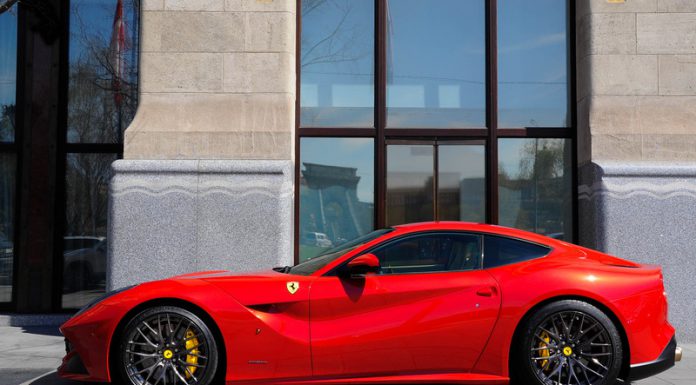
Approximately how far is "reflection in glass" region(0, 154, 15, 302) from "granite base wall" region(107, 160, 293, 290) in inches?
81.5

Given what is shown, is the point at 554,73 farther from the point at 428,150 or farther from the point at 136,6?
the point at 136,6

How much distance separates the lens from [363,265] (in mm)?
4617

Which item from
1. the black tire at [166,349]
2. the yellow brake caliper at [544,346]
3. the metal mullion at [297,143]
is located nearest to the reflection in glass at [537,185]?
the metal mullion at [297,143]

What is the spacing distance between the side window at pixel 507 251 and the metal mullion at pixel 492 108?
3.51 m

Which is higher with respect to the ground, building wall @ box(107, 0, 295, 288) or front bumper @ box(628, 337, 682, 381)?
building wall @ box(107, 0, 295, 288)

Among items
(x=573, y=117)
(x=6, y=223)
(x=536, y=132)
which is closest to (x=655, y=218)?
(x=573, y=117)

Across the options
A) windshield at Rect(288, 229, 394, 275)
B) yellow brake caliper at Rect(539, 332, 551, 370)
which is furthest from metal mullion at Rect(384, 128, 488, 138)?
yellow brake caliper at Rect(539, 332, 551, 370)

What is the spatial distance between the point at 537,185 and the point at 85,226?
6212mm

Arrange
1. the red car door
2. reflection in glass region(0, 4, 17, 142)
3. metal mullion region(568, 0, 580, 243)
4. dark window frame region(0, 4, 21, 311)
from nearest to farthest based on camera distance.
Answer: the red car door → metal mullion region(568, 0, 580, 243) → dark window frame region(0, 4, 21, 311) → reflection in glass region(0, 4, 17, 142)

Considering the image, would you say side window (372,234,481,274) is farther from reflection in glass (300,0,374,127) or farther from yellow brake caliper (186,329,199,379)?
reflection in glass (300,0,374,127)

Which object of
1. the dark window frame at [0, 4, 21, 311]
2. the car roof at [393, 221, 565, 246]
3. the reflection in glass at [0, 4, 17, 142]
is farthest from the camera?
the reflection in glass at [0, 4, 17, 142]

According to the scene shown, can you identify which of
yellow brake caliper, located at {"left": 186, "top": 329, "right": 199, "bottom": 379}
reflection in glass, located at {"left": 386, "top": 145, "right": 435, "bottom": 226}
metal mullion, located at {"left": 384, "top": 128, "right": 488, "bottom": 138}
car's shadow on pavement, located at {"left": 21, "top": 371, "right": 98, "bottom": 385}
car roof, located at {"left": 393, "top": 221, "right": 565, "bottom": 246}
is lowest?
car's shadow on pavement, located at {"left": 21, "top": 371, "right": 98, "bottom": 385}

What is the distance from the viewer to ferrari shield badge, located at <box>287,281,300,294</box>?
4.70 meters

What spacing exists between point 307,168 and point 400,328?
4.41m
